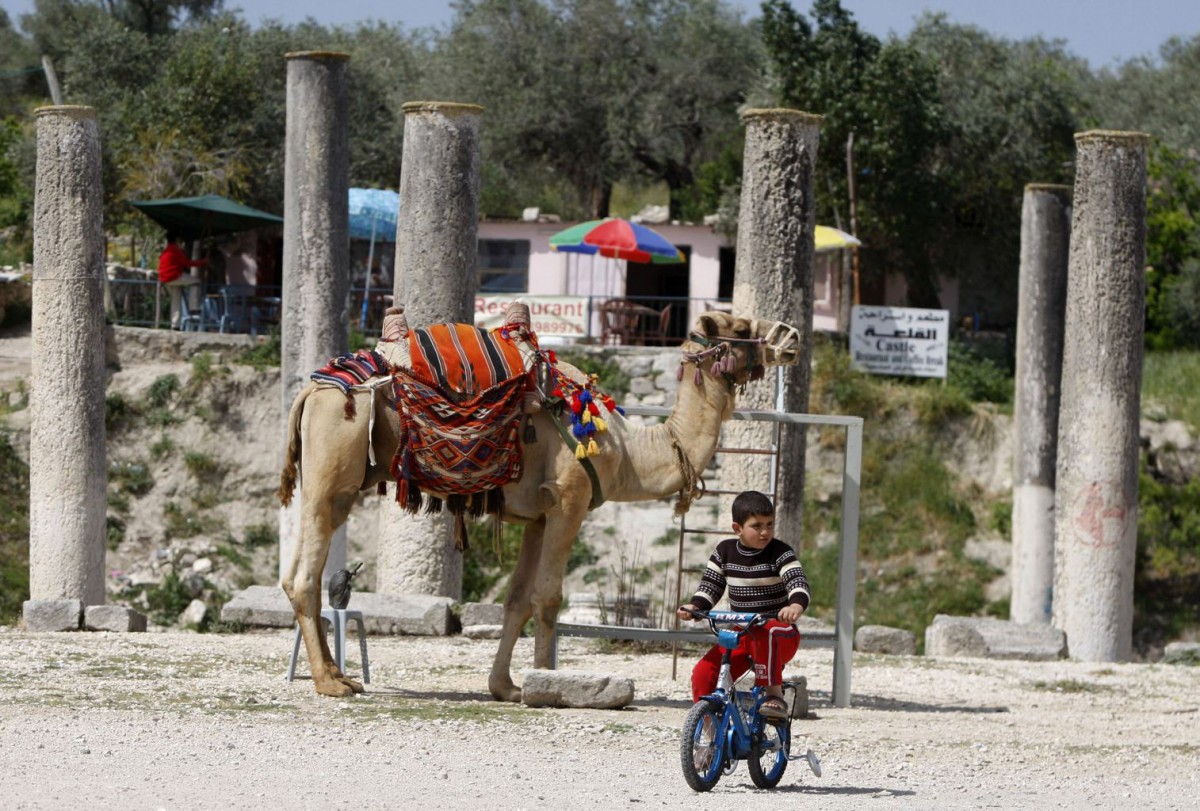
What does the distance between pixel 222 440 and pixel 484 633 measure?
10.9 meters

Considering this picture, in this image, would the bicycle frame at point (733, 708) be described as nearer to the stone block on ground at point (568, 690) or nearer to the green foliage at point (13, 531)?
the stone block on ground at point (568, 690)

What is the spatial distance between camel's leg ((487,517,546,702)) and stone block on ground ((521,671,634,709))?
36 cm

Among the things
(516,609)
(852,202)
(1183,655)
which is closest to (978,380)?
(852,202)

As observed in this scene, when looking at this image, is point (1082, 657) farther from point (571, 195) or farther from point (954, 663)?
point (571, 195)

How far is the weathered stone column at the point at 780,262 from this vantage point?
670 inches

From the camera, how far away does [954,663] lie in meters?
16.3

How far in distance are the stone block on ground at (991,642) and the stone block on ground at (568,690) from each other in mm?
6698

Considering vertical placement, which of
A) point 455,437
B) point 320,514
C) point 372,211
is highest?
point 372,211

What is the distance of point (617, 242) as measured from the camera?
3019 cm

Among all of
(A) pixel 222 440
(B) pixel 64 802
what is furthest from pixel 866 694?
(A) pixel 222 440

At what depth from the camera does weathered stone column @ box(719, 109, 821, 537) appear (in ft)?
55.8

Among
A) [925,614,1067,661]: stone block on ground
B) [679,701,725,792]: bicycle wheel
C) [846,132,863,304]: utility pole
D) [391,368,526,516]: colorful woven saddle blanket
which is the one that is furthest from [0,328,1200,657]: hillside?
[679,701,725,792]: bicycle wheel

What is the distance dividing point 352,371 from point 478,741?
2865 millimetres

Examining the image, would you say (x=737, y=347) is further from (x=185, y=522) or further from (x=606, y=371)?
(x=606, y=371)
